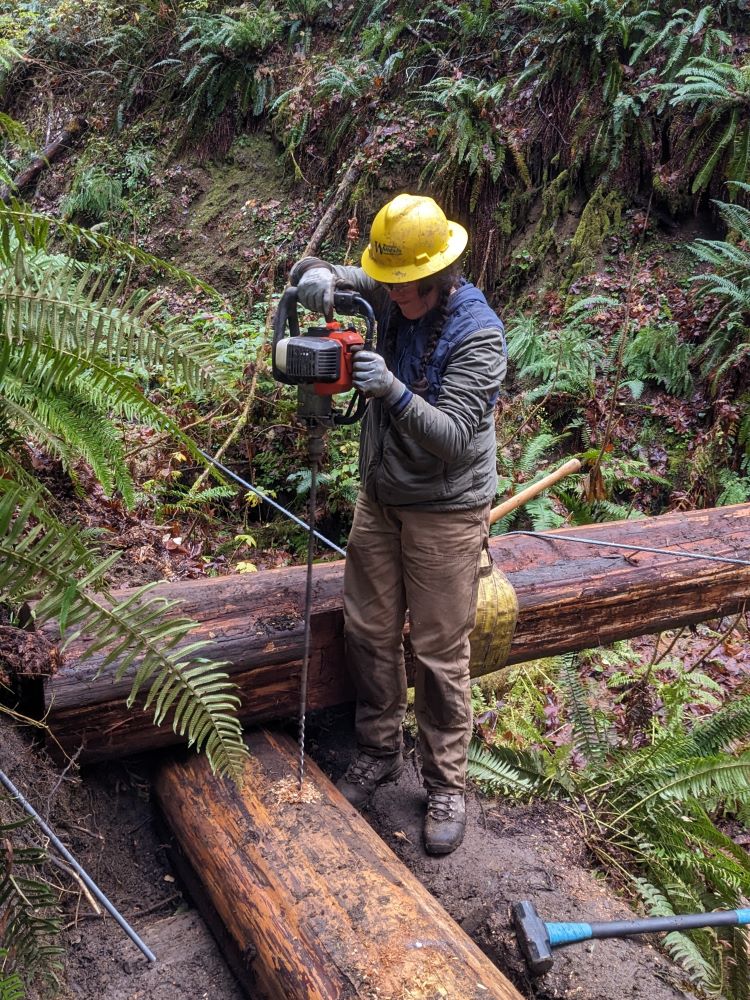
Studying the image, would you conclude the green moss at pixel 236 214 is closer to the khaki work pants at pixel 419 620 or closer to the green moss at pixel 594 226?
the green moss at pixel 594 226

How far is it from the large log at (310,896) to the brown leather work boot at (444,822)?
41cm

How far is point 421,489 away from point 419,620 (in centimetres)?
52

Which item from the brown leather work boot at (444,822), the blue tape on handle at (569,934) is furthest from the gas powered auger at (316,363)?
the blue tape on handle at (569,934)

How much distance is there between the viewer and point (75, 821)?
2.48 m

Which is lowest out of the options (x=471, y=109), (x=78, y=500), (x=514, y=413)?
(x=514, y=413)

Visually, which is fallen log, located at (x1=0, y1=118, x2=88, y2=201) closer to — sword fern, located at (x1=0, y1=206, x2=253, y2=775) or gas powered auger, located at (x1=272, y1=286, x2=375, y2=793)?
gas powered auger, located at (x1=272, y1=286, x2=375, y2=793)

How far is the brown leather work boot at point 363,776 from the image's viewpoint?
3049 millimetres

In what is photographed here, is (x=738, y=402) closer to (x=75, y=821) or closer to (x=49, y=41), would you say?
(x=75, y=821)

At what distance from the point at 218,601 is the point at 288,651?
0.34 metres

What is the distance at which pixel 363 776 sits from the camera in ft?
10.1

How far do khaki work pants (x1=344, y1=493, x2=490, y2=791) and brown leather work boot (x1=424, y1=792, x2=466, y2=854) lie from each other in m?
0.05

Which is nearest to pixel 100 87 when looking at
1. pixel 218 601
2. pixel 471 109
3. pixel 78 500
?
pixel 471 109

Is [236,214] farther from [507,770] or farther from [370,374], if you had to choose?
[507,770]

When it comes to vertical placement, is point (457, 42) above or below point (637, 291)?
above
